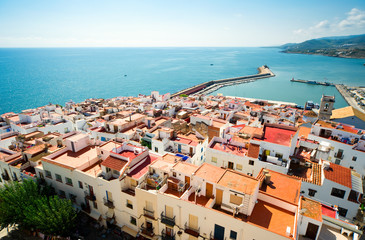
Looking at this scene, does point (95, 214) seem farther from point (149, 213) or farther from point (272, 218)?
point (272, 218)

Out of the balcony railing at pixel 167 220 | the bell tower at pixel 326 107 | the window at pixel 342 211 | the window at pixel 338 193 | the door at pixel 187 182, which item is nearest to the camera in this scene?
the balcony railing at pixel 167 220

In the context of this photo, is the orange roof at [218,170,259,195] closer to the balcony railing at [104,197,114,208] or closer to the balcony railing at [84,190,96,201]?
the balcony railing at [104,197,114,208]

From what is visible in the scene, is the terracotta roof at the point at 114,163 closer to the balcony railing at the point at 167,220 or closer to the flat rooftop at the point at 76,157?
the flat rooftop at the point at 76,157

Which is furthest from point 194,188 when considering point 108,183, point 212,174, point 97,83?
point 97,83

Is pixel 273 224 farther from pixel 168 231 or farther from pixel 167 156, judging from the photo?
pixel 167 156

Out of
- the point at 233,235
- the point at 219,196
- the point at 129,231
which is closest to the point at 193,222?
the point at 219,196

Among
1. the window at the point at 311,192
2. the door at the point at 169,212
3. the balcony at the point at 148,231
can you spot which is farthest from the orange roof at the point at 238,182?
the window at the point at 311,192
